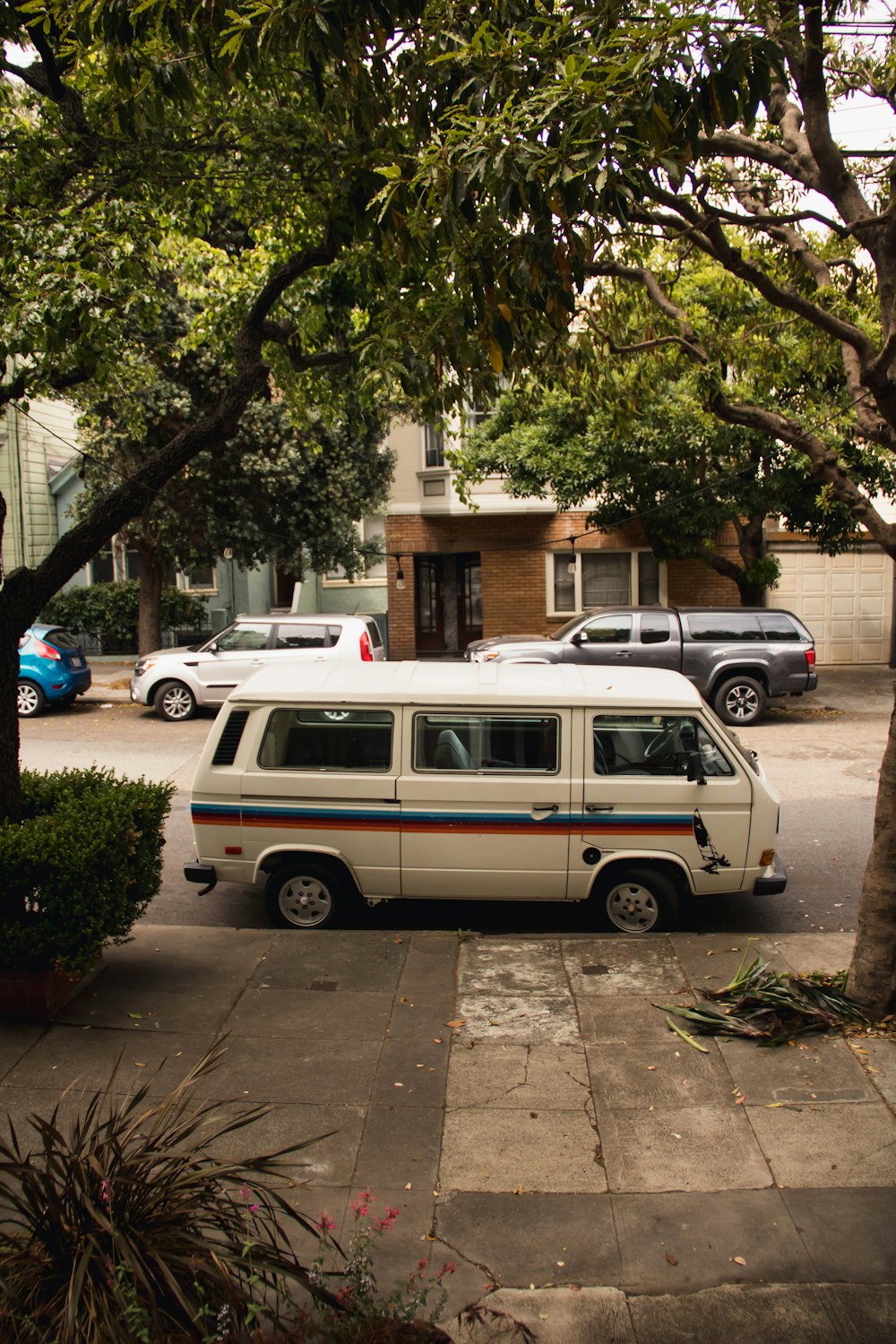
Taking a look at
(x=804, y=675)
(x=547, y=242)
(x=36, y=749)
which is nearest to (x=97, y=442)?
(x=36, y=749)

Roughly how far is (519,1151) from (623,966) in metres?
2.31

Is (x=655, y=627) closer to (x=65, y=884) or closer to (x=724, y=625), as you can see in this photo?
(x=724, y=625)

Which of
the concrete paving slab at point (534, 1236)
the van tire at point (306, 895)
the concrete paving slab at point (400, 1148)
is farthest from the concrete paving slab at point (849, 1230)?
the van tire at point (306, 895)

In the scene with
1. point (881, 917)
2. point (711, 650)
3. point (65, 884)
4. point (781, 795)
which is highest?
point (711, 650)

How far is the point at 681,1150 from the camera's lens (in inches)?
196

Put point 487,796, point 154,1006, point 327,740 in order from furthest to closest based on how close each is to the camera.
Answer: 1. point 327,740
2. point 487,796
3. point 154,1006

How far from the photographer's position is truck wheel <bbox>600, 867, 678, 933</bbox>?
7973 mm

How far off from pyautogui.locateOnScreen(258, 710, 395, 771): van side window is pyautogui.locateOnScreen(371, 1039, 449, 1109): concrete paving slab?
2429mm

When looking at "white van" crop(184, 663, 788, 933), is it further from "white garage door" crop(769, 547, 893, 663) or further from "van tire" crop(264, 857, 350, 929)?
"white garage door" crop(769, 547, 893, 663)

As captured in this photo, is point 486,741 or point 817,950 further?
point 486,741

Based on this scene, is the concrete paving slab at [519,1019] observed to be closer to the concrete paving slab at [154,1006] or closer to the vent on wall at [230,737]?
the concrete paving slab at [154,1006]

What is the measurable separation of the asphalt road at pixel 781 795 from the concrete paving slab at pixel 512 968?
70 centimetres

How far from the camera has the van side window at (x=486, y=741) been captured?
26.0 ft

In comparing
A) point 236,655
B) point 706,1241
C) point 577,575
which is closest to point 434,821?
point 706,1241
